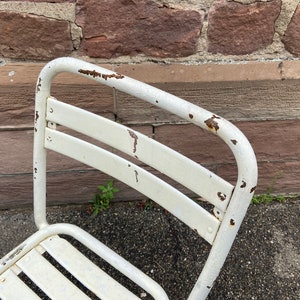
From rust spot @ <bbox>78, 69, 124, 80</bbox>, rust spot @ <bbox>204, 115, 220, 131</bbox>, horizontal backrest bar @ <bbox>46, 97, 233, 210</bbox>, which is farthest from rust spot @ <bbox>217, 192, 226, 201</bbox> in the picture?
rust spot @ <bbox>78, 69, 124, 80</bbox>

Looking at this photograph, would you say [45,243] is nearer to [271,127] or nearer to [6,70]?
[6,70]

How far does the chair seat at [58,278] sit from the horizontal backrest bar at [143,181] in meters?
0.31

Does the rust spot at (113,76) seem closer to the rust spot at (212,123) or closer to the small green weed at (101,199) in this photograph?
the rust spot at (212,123)

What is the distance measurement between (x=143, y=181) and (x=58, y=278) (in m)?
0.40

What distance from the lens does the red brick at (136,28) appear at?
49.1 inches

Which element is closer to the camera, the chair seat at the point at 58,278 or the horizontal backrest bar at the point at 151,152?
the horizontal backrest bar at the point at 151,152

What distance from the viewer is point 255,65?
1.39 m

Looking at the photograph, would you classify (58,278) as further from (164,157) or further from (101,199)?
(101,199)

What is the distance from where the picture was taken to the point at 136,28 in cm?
A: 129

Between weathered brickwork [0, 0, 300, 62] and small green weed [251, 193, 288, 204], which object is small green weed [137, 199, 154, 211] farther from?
weathered brickwork [0, 0, 300, 62]

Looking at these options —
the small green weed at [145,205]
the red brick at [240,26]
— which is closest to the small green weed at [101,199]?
the small green weed at [145,205]

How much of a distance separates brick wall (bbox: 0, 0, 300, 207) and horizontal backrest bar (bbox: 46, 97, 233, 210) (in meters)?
0.41

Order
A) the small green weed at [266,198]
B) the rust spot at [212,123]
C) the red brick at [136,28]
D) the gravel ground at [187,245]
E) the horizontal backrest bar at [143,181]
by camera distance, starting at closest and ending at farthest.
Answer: the rust spot at [212,123], the horizontal backrest bar at [143,181], the red brick at [136,28], the gravel ground at [187,245], the small green weed at [266,198]

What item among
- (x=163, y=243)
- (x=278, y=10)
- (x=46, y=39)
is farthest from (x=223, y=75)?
(x=163, y=243)
